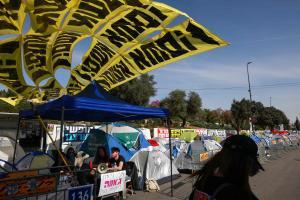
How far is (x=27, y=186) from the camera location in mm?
5059

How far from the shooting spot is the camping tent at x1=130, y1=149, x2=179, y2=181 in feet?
36.3

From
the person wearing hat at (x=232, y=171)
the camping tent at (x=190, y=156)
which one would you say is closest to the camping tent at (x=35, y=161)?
the camping tent at (x=190, y=156)

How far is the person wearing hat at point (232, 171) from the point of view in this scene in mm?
2090

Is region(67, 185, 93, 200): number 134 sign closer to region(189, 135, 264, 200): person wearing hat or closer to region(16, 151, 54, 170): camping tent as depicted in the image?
region(189, 135, 264, 200): person wearing hat

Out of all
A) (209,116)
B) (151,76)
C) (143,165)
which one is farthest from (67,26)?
(209,116)

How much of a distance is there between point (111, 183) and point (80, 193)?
77.3 inches

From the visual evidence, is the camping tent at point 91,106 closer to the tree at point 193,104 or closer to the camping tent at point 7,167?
the camping tent at point 7,167

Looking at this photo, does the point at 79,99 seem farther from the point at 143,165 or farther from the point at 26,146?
the point at 26,146

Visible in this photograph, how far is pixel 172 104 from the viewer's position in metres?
64.0

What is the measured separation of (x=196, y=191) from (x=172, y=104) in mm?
61726

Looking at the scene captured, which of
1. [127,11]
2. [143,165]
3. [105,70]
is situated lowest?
[143,165]

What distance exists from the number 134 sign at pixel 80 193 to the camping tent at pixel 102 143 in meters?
5.87

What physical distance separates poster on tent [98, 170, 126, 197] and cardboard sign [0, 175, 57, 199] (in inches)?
78.1

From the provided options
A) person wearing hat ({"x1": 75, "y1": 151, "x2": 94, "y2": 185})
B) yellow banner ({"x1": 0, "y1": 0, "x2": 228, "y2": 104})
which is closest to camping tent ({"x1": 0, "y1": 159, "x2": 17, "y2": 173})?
person wearing hat ({"x1": 75, "y1": 151, "x2": 94, "y2": 185})
